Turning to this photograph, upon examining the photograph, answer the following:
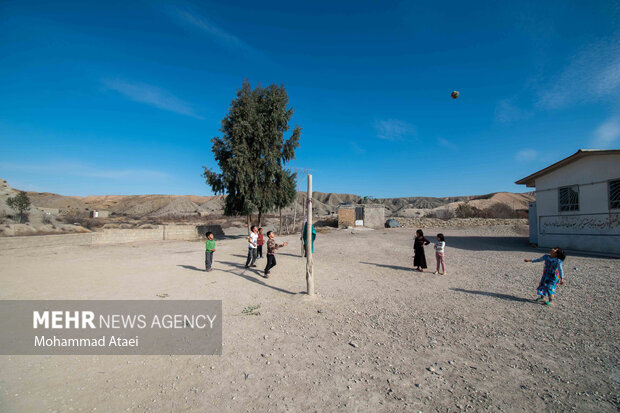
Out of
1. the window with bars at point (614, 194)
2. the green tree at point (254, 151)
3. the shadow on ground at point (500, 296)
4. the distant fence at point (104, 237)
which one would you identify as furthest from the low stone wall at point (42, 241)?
the window with bars at point (614, 194)

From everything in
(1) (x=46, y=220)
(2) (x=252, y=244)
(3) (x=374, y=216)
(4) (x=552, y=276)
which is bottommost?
(4) (x=552, y=276)

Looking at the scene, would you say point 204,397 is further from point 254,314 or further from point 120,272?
point 120,272

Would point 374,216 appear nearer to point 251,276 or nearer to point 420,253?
point 420,253

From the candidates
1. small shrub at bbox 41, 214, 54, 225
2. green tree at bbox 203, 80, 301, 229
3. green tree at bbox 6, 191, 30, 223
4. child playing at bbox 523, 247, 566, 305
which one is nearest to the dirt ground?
child playing at bbox 523, 247, 566, 305

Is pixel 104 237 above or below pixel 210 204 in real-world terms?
below

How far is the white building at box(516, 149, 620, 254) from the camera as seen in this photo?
1217 cm

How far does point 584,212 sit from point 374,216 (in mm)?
→ 17912

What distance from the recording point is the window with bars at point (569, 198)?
44.7 ft

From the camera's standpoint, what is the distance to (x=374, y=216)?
2989 cm

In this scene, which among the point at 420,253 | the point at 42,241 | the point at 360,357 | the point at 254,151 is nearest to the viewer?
the point at 360,357

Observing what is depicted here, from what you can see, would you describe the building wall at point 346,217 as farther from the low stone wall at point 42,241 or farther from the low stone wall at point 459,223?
the low stone wall at point 42,241

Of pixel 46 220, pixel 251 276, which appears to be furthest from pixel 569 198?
pixel 46 220

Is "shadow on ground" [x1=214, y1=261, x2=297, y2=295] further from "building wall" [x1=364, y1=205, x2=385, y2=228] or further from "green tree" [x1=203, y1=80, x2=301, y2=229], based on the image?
"building wall" [x1=364, y1=205, x2=385, y2=228]

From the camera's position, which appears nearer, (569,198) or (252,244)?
(252,244)
